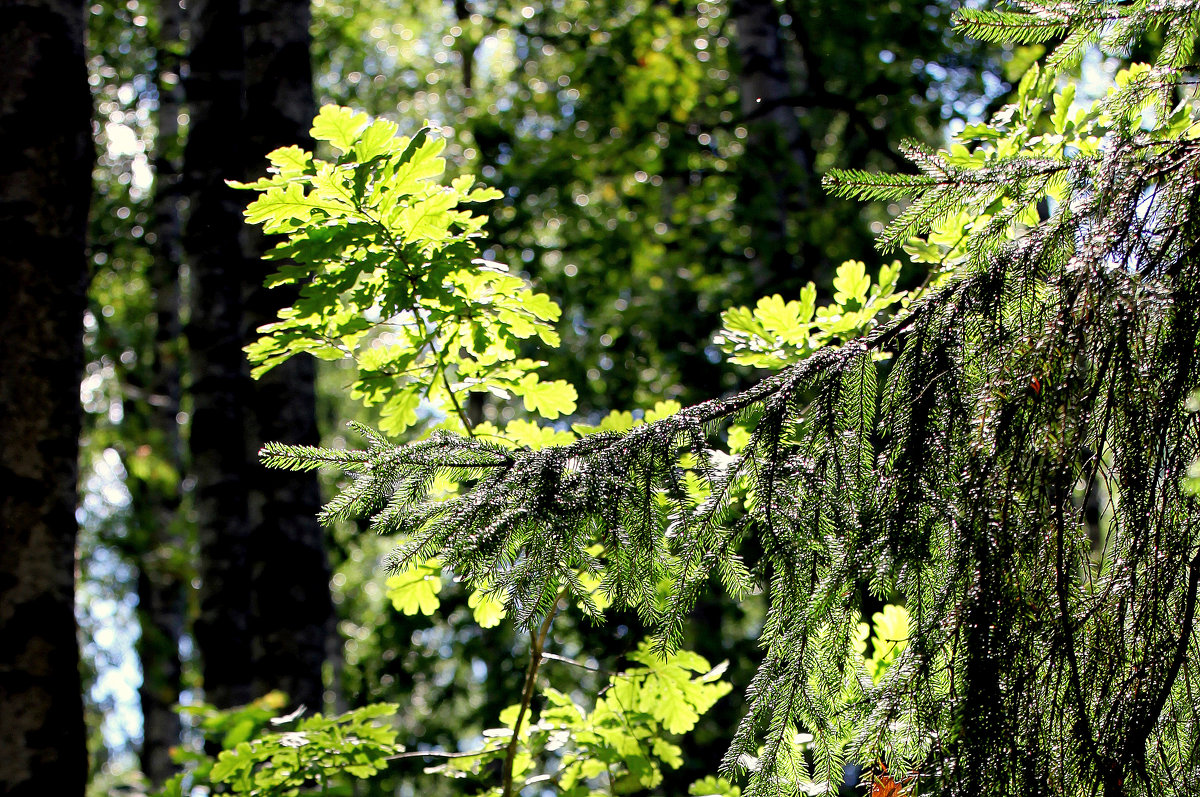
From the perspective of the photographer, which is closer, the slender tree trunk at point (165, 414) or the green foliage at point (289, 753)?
the green foliage at point (289, 753)

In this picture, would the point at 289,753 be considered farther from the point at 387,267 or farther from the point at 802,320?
the point at 802,320

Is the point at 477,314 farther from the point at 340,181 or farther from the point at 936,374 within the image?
the point at 936,374

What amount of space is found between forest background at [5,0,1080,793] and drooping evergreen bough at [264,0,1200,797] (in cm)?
86

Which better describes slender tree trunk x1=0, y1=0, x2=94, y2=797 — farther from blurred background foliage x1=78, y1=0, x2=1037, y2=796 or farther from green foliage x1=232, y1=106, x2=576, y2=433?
blurred background foliage x1=78, y1=0, x2=1037, y2=796

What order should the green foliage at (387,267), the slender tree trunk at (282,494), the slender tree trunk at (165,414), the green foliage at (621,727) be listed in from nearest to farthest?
the green foliage at (387,267)
the green foliage at (621,727)
the slender tree trunk at (282,494)
the slender tree trunk at (165,414)

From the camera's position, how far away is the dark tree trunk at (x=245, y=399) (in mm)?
3926

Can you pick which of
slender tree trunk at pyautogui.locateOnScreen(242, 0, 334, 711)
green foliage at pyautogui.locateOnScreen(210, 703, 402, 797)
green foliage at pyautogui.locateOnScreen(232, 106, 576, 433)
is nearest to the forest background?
slender tree trunk at pyautogui.locateOnScreen(242, 0, 334, 711)

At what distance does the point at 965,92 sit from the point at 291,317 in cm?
850

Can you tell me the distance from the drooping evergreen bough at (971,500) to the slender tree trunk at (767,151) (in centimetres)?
473

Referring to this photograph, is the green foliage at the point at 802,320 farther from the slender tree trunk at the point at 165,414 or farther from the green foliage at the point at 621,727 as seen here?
the slender tree trunk at the point at 165,414

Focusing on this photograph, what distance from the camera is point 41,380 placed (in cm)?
274

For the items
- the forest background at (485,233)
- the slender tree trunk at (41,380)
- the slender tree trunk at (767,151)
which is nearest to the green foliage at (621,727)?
the forest background at (485,233)

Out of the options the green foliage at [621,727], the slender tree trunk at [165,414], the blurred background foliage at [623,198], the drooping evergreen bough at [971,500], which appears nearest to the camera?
the drooping evergreen bough at [971,500]

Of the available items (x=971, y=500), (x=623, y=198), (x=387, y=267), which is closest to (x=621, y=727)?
(x=387, y=267)
